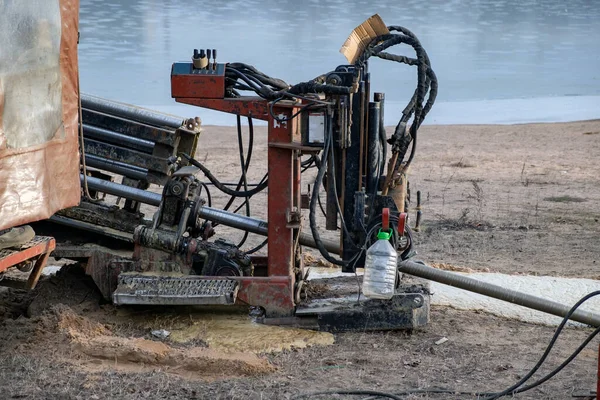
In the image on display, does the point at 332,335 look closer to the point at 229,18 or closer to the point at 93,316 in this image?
the point at 93,316

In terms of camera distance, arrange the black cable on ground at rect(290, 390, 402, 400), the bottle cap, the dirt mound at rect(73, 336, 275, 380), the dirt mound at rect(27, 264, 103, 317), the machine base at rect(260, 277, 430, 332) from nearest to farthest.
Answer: the black cable on ground at rect(290, 390, 402, 400)
the dirt mound at rect(73, 336, 275, 380)
the bottle cap
the machine base at rect(260, 277, 430, 332)
the dirt mound at rect(27, 264, 103, 317)

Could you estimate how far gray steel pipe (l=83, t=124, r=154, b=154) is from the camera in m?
6.99

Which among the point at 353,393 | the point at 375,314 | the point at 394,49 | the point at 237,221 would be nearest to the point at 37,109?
the point at 237,221

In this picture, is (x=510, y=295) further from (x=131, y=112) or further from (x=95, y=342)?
(x=131, y=112)

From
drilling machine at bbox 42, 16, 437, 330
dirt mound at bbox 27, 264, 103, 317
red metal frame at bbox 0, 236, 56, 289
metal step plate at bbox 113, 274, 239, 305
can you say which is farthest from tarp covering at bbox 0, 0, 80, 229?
dirt mound at bbox 27, 264, 103, 317

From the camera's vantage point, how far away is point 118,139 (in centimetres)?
702

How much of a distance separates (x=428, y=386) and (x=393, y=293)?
0.89 m

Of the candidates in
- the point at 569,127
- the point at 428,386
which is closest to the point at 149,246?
the point at 428,386

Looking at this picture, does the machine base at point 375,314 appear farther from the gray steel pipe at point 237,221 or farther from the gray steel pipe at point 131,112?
the gray steel pipe at point 131,112

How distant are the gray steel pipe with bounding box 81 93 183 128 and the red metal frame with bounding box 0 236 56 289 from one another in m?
1.10

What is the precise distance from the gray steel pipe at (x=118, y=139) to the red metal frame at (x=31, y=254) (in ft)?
3.01

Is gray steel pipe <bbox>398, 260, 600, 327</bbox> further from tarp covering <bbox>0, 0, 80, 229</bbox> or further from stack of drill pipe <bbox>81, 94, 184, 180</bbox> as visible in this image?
tarp covering <bbox>0, 0, 80, 229</bbox>

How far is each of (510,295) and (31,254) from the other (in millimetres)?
3097

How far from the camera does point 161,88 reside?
2075 centimetres
